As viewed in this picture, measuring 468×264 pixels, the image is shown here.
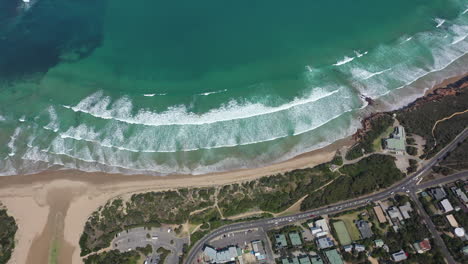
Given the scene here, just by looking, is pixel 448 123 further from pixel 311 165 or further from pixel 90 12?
pixel 90 12

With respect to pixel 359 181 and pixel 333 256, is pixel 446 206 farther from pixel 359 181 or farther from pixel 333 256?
pixel 333 256

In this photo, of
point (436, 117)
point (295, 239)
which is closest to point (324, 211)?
point (295, 239)

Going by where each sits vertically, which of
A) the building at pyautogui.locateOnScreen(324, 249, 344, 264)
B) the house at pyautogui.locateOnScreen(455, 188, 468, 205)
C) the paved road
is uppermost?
the paved road

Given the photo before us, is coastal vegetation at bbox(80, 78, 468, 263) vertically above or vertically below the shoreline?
below

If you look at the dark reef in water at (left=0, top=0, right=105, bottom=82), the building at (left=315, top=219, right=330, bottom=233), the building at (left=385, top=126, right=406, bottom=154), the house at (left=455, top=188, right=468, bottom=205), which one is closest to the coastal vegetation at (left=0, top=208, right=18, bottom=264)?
the dark reef in water at (left=0, top=0, right=105, bottom=82)

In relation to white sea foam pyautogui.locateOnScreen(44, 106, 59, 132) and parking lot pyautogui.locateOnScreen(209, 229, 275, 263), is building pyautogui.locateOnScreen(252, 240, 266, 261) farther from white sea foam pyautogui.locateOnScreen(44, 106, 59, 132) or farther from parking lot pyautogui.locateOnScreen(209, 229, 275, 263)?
white sea foam pyautogui.locateOnScreen(44, 106, 59, 132)

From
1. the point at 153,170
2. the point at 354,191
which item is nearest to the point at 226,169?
the point at 153,170
